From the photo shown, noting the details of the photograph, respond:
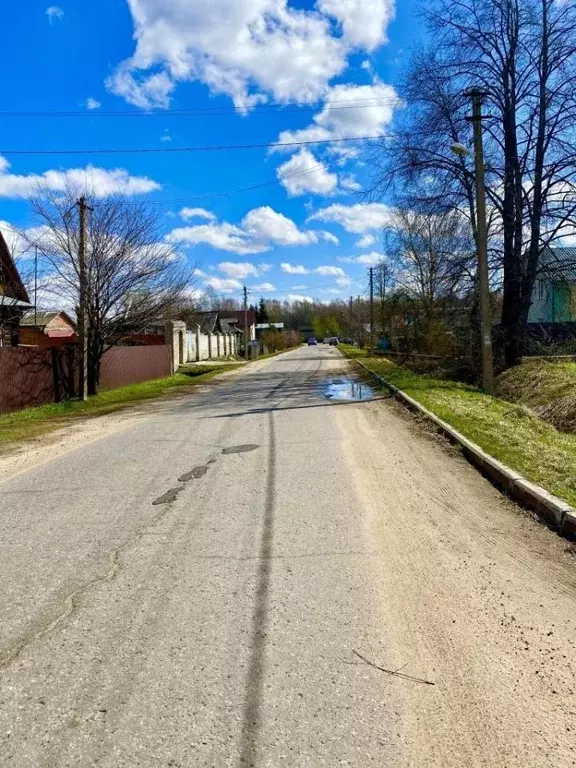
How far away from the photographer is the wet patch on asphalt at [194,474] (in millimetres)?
6980

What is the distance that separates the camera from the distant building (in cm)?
1980

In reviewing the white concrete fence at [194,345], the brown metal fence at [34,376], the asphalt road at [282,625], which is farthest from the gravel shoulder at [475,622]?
the white concrete fence at [194,345]

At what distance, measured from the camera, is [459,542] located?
16.0 ft

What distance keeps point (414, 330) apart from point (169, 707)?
3364 centimetres

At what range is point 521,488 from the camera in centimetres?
611

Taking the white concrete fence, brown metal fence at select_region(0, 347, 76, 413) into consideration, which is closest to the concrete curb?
brown metal fence at select_region(0, 347, 76, 413)

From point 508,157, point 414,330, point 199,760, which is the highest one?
point 508,157

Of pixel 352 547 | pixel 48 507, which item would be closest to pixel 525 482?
pixel 352 547

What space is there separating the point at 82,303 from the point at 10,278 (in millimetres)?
5139

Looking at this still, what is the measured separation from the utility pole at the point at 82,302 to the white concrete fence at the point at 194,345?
8.93m

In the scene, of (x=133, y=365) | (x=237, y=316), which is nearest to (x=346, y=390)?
(x=133, y=365)

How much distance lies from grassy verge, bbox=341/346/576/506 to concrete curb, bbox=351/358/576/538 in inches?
4.8

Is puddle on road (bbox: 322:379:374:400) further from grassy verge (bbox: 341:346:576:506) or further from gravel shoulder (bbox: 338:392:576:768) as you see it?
gravel shoulder (bbox: 338:392:576:768)

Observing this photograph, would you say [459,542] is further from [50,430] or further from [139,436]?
[50,430]
